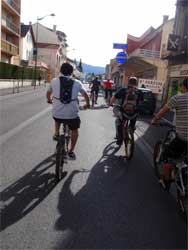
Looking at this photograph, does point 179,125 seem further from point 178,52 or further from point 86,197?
point 178,52

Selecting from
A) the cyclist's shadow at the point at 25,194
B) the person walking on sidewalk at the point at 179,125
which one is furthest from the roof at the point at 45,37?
the person walking on sidewalk at the point at 179,125

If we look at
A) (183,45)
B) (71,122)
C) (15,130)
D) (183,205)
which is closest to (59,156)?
(71,122)

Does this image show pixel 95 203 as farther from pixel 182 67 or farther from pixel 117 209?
pixel 182 67

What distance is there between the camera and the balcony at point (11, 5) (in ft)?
143

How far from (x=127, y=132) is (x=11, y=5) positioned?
44.1 meters

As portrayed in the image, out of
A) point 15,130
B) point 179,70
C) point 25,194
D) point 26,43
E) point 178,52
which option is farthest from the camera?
point 26,43

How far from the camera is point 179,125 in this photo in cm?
488

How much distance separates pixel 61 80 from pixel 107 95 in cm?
2031

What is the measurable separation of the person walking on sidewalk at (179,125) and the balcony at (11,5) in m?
42.2

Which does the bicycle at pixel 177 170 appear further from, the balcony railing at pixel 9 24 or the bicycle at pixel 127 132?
the balcony railing at pixel 9 24

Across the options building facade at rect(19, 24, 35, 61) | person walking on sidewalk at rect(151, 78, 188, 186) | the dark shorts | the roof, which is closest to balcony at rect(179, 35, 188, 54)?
the dark shorts

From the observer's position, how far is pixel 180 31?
25.7 m

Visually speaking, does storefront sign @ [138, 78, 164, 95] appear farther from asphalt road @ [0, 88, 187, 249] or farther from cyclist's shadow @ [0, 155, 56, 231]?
cyclist's shadow @ [0, 155, 56, 231]

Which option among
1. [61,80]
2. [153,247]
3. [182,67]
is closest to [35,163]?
[61,80]
